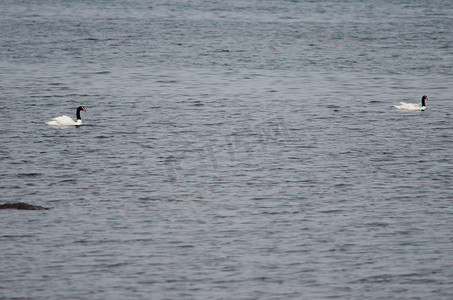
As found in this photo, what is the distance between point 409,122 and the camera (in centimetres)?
3244

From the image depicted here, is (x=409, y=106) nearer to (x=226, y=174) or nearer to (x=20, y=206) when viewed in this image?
(x=226, y=174)

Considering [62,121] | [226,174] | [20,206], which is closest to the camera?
[20,206]

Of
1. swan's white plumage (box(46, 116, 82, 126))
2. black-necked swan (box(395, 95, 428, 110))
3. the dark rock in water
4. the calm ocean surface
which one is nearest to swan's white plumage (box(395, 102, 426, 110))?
black-necked swan (box(395, 95, 428, 110))

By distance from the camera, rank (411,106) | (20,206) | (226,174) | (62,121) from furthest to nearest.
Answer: (411,106), (62,121), (226,174), (20,206)

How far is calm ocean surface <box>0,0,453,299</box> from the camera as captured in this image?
635 inches

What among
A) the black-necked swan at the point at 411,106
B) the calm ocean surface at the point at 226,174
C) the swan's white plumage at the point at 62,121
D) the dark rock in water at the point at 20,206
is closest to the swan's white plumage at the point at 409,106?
the black-necked swan at the point at 411,106

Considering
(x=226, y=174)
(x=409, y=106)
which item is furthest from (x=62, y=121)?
(x=409, y=106)

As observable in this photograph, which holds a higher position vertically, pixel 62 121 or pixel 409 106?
pixel 409 106

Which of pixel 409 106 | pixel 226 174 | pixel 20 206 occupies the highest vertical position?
pixel 409 106

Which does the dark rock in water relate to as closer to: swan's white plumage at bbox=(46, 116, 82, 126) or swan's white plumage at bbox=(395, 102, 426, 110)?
swan's white plumage at bbox=(46, 116, 82, 126)

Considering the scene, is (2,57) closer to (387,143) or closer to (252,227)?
(387,143)

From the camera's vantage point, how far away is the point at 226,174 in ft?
79.7

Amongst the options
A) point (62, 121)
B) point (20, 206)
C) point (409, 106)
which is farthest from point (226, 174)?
point (409, 106)

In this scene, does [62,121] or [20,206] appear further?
[62,121]
